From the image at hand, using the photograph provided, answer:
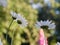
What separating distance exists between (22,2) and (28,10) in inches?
5.0

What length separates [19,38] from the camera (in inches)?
111

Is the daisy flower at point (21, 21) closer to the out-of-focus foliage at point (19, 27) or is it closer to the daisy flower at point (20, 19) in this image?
the daisy flower at point (20, 19)

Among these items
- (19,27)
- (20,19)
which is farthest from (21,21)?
(19,27)

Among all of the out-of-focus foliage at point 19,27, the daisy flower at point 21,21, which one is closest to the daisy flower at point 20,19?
the daisy flower at point 21,21

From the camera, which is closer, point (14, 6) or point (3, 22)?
point (3, 22)

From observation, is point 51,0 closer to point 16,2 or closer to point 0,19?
point 16,2

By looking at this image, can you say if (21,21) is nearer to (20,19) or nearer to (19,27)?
(20,19)

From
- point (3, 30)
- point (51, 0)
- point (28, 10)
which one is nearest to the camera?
point (3, 30)

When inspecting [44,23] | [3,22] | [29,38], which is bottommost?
[29,38]

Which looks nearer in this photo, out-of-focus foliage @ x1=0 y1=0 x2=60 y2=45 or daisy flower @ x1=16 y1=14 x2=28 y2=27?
daisy flower @ x1=16 y1=14 x2=28 y2=27

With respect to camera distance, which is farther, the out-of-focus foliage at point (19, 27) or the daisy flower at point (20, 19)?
the out-of-focus foliage at point (19, 27)

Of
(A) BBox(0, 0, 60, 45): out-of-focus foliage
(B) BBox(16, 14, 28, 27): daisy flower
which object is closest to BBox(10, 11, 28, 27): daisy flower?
(B) BBox(16, 14, 28, 27): daisy flower

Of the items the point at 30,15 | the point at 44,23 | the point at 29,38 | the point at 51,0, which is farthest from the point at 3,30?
the point at 44,23

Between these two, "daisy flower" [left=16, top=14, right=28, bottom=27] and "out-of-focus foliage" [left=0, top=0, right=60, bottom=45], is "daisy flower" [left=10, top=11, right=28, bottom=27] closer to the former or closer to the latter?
"daisy flower" [left=16, top=14, right=28, bottom=27]
